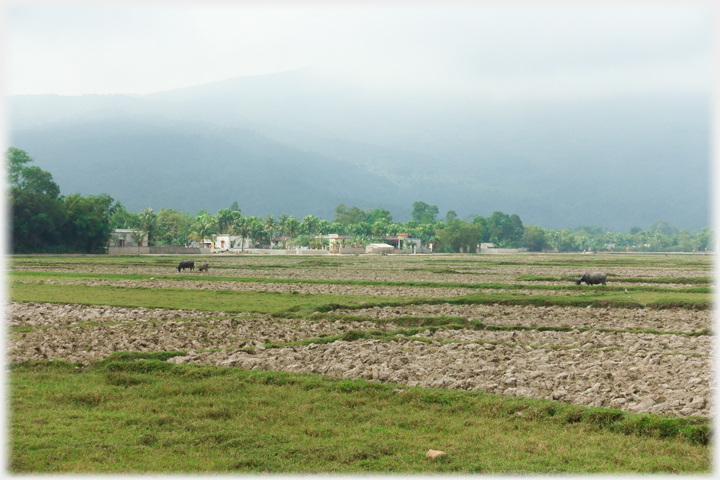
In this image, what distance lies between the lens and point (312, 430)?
25.5 ft

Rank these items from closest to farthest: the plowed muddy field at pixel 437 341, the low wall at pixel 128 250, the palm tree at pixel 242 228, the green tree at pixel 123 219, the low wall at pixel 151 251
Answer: the plowed muddy field at pixel 437 341 → the low wall at pixel 128 250 → the low wall at pixel 151 251 → the green tree at pixel 123 219 → the palm tree at pixel 242 228

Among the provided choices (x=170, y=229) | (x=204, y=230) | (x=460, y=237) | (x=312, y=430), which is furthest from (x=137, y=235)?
(x=312, y=430)

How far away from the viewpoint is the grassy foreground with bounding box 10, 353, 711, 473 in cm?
662

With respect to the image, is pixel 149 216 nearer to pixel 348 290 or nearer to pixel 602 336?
pixel 348 290

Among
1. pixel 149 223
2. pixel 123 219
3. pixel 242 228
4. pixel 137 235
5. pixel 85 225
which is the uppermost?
pixel 123 219

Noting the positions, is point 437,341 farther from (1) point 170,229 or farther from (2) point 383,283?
(1) point 170,229

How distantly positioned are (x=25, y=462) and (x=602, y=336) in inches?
529

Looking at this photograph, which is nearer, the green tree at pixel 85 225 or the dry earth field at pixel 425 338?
the dry earth field at pixel 425 338

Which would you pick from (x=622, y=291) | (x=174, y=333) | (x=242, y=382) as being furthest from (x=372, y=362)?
(x=622, y=291)

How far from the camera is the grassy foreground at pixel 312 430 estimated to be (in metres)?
6.62

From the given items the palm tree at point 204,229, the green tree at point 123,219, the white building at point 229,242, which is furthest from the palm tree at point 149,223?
the white building at point 229,242

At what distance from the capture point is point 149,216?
358 feet

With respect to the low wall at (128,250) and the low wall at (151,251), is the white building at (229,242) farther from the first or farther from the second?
the low wall at (128,250)

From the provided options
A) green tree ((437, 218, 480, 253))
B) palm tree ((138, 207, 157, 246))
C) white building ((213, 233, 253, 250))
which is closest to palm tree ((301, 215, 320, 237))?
white building ((213, 233, 253, 250))
